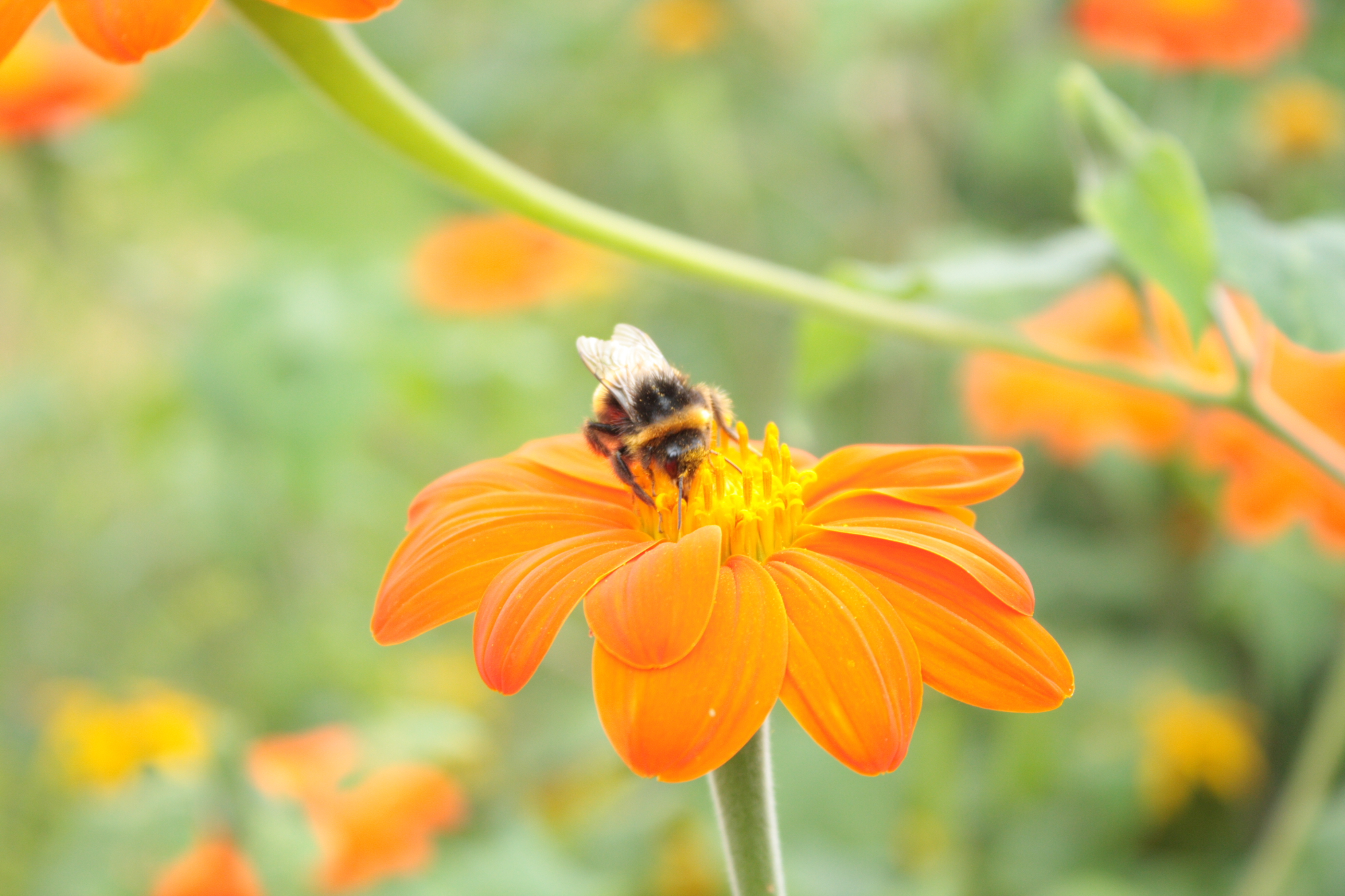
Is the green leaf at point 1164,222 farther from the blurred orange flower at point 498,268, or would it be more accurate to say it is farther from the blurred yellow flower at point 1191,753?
the blurred orange flower at point 498,268

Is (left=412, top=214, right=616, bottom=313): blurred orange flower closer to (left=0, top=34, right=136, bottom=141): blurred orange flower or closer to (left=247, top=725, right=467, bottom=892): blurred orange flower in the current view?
(left=0, top=34, right=136, bottom=141): blurred orange flower

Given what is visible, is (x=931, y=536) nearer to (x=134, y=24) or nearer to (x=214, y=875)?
(x=134, y=24)

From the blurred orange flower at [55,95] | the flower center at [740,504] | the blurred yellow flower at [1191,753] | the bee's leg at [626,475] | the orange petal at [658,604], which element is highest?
the blurred orange flower at [55,95]

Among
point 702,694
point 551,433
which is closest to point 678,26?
point 551,433

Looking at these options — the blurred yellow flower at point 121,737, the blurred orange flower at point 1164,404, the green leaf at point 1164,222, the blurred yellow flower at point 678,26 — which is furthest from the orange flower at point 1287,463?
the blurred yellow flower at point 678,26

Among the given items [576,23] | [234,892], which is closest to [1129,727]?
[234,892]

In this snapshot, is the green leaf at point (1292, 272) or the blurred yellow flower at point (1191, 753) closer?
the green leaf at point (1292, 272)
